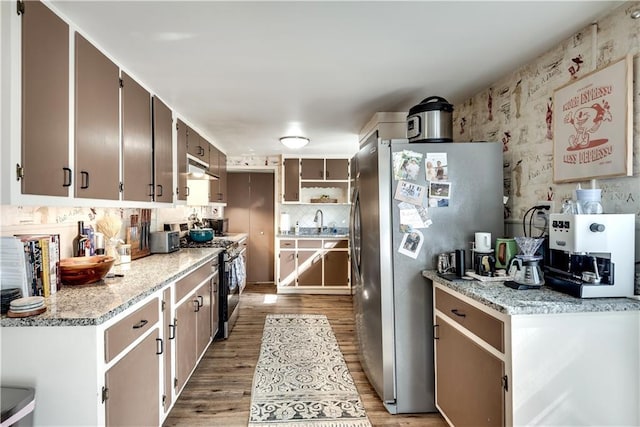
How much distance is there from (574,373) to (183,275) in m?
2.19

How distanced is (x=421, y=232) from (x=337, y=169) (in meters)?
3.38

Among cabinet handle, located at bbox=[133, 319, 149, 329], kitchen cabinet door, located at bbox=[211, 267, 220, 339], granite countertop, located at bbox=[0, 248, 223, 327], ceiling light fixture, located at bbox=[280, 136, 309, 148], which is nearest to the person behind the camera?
granite countertop, located at bbox=[0, 248, 223, 327]

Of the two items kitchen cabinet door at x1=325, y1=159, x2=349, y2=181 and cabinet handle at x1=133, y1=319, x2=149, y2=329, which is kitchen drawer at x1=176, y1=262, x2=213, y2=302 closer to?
cabinet handle at x1=133, y1=319, x2=149, y2=329

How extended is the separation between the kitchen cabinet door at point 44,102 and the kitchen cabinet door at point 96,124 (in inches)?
3.7

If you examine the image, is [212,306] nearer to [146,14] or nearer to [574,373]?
[146,14]

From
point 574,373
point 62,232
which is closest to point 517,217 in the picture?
point 574,373

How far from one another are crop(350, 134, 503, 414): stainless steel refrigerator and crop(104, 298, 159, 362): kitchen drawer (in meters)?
1.41

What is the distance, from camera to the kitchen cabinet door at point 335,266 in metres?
5.11

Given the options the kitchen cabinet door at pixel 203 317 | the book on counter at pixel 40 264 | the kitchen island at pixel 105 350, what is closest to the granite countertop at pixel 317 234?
the kitchen cabinet door at pixel 203 317

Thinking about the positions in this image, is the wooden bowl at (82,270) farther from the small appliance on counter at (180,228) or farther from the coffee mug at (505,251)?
the coffee mug at (505,251)

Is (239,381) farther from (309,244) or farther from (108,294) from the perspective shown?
(309,244)

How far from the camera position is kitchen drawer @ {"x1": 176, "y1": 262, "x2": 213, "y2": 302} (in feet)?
7.02

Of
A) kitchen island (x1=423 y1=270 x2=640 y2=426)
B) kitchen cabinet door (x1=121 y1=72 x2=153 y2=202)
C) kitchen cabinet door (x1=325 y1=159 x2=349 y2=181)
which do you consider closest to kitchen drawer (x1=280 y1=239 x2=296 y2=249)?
kitchen cabinet door (x1=325 y1=159 x2=349 y2=181)

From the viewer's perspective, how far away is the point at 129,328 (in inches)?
58.2
